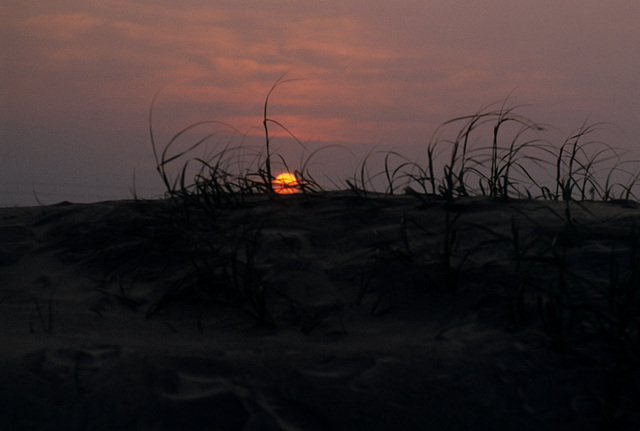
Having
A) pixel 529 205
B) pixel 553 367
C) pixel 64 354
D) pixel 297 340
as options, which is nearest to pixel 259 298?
pixel 297 340

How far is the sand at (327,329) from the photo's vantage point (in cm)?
162

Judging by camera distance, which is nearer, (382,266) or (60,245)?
(382,266)

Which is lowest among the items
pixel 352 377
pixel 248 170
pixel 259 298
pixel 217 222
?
pixel 352 377

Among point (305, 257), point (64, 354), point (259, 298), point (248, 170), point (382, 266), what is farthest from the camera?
point (248, 170)

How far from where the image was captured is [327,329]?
2.06 meters

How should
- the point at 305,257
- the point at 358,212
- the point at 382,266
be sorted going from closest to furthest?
the point at 382,266, the point at 305,257, the point at 358,212

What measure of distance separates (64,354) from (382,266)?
1.07m

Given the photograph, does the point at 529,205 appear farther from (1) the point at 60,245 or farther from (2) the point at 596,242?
(1) the point at 60,245

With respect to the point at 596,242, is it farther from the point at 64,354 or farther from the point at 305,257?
the point at 64,354

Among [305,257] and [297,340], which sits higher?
[305,257]

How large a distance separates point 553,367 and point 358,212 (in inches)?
56.1

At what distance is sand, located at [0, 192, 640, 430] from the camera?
162 cm

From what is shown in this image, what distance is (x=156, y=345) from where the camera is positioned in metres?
1.96

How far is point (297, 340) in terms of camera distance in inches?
77.8
